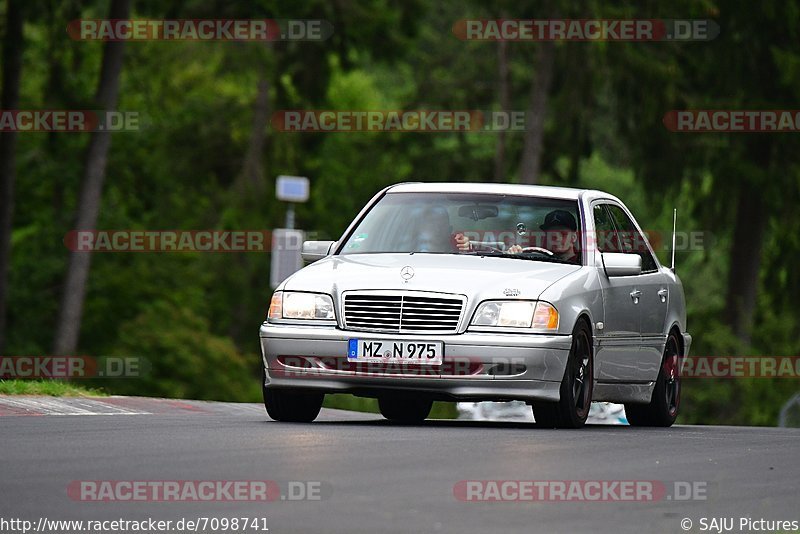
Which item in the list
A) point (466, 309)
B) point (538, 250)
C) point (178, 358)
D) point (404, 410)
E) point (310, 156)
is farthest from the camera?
point (310, 156)

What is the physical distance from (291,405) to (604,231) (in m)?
2.87

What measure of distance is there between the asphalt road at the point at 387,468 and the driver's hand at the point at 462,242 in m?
1.28

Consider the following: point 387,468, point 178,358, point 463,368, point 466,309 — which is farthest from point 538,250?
point 178,358

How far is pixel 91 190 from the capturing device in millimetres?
36156

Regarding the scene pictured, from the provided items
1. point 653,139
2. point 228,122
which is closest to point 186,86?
point 228,122

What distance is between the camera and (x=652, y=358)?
15562 mm

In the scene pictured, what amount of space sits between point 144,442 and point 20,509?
122 inches

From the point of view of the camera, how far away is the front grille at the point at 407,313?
1320 centimetres

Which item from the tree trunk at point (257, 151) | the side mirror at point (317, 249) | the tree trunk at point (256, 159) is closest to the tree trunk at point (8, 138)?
the tree trunk at point (256, 159)

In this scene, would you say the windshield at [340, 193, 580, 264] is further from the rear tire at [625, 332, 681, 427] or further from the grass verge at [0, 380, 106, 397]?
the grass verge at [0, 380, 106, 397]

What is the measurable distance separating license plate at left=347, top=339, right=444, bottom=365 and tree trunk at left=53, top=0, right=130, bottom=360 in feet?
75.4

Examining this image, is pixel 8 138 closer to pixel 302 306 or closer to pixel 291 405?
pixel 291 405

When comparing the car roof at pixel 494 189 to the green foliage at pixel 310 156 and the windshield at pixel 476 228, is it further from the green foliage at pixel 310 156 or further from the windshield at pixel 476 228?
the green foliage at pixel 310 156

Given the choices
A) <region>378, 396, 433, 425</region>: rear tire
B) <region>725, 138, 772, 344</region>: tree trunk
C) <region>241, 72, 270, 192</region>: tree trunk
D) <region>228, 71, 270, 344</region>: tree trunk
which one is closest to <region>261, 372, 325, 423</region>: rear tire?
<region>378, 396, 433, 425</region>: rear tire
